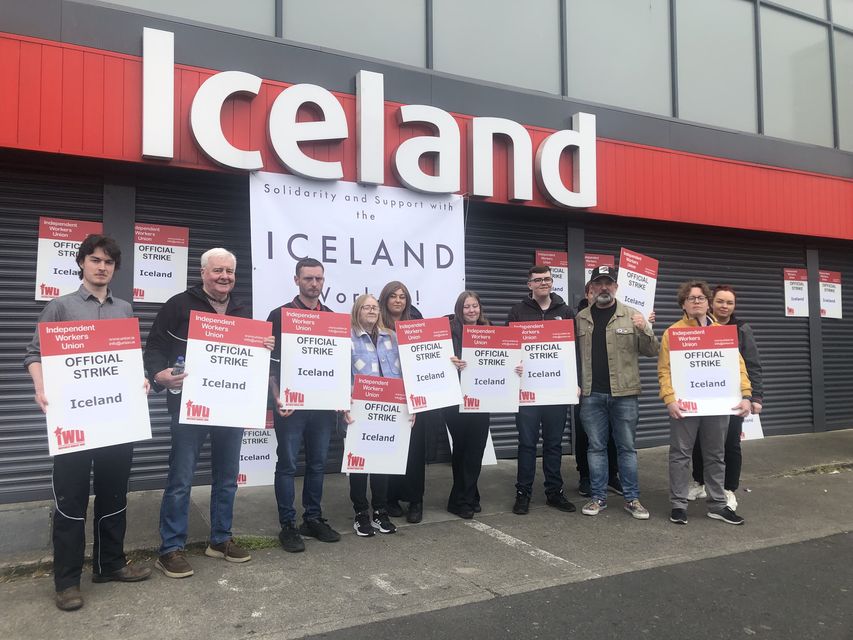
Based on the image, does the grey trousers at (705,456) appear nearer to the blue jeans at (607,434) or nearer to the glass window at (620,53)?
the blue jeans at (607,434)

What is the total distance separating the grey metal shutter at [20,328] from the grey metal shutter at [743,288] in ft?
20.4

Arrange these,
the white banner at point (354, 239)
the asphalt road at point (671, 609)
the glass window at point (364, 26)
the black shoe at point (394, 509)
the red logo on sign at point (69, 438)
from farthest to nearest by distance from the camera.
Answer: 1. the glass window at point (364, 26)
2. the white banner at point (354, 239)
3. the black shoe at point (394, 509)
4. the red logo on sign at point (69, 438)
5. the asphalt road at point (671, 609)

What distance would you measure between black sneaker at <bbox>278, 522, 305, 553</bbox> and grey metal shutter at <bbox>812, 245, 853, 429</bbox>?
29.6 ft

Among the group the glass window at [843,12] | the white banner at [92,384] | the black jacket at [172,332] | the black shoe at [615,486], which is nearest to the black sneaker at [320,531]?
the black jacket at [172,332]

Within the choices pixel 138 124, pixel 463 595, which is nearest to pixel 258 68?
pixel 138 124

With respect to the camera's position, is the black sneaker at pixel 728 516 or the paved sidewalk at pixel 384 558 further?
the black sneaker at pixel 728 516

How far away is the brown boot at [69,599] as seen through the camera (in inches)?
130

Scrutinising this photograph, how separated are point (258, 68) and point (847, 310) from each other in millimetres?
9831

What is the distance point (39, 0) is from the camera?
5.16m

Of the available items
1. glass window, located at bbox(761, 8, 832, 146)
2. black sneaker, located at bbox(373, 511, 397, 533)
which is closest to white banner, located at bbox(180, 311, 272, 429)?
black sneaker, located at bbox(373, 511, 397, 533)

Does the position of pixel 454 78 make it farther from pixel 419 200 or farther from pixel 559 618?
pixel 559 618

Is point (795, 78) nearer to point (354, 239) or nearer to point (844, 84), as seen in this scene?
point (844, 84)

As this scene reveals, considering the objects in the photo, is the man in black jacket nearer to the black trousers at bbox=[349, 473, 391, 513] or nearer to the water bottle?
the black trousers at bbox=[349, 473, 391, 513]

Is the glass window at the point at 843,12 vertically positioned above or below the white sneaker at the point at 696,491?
above
